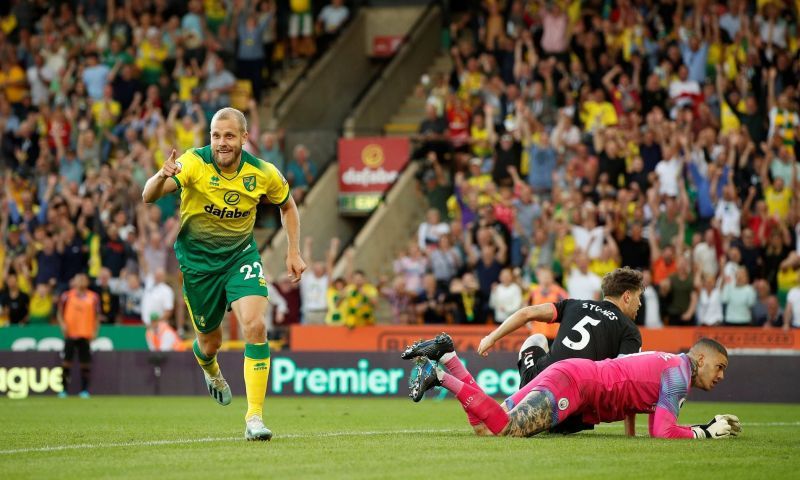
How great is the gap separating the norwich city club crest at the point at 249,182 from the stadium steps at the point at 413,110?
729 inches

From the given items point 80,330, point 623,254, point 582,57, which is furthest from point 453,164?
point 80,330

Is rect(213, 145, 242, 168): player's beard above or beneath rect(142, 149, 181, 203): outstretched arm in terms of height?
above

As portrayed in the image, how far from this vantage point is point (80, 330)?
22.9 metres

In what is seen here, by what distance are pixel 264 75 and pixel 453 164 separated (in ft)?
20.5

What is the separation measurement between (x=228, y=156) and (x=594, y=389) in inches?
139

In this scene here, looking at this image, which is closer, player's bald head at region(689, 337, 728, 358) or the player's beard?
player's bald head at region(689, 337, 728, 358)

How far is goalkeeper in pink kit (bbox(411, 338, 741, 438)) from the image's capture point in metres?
10.8

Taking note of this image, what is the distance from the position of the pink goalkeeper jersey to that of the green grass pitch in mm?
235

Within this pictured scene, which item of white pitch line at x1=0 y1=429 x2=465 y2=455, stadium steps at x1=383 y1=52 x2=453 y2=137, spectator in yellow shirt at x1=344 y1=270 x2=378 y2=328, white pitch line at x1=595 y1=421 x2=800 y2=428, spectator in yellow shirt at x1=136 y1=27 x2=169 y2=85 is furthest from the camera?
stadium steps at x1=383 y1=52 x2=453 y2=137

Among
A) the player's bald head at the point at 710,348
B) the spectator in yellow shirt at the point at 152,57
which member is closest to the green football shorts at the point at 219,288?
the player's bald head at the point at 710,348

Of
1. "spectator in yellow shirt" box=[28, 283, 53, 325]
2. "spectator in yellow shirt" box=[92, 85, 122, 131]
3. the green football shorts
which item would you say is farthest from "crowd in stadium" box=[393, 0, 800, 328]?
the green football shorts

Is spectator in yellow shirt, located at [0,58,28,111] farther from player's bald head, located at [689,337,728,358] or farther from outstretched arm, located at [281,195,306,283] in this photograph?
player's bald head, located at [689,337,728,358]

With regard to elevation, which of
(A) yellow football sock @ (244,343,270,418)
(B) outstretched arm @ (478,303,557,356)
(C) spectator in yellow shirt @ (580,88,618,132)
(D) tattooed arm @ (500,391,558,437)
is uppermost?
(C) spectator in yellow shirt @ (580,88,618,132)

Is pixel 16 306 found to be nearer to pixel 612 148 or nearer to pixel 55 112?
pixel 55 112
